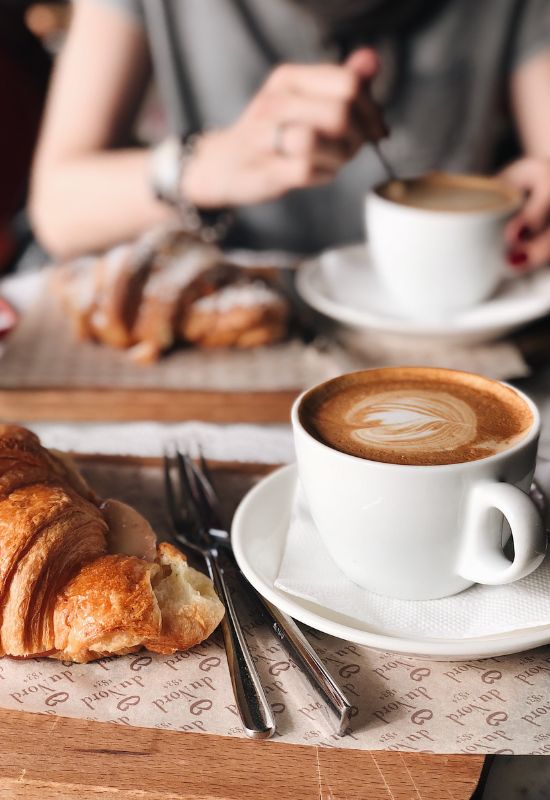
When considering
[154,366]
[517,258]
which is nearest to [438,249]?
[517,258]

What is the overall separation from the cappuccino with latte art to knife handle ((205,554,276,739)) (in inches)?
5.2

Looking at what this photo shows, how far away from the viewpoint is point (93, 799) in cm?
43

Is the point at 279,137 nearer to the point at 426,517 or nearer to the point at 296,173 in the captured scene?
the point at 296,173

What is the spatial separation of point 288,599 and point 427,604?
0.31 ft

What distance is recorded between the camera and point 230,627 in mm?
539

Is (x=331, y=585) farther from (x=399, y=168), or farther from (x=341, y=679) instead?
(x=399, y=168)

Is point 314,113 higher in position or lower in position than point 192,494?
higher

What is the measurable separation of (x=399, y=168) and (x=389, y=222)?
692 millimetres

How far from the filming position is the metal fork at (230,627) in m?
0.47

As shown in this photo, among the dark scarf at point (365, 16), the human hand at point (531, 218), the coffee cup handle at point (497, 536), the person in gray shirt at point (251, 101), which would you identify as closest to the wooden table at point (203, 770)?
the coffee cup handle at point (497, 536)

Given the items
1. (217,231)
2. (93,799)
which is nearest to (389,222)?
(217,231)

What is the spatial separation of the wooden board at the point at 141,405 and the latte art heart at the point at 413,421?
1.09 ft

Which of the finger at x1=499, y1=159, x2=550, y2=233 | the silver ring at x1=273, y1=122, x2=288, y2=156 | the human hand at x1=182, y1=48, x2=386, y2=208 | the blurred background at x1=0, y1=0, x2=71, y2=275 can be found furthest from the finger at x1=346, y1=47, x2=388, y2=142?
the blurred background at x1=0, y1=0, x2=71, y2=275

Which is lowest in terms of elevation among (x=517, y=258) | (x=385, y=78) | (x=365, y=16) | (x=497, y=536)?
(x=517, y=258)
